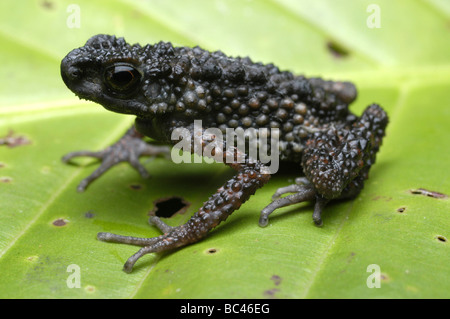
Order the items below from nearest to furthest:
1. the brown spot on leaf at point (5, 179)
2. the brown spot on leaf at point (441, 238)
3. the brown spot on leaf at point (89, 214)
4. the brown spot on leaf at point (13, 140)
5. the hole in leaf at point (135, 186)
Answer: the brown spot on leaf at point (441, 238), the brown spot on leaf at point (89, 214), the brown spot on leaf at point (5, 179), the hole in leaf at point (135, 186), the brown spot on leaf at point (13, 140)

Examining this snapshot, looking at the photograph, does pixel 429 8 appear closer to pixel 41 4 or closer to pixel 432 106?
pixel 432 106

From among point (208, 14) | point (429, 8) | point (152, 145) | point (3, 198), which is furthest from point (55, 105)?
point (429, 8)

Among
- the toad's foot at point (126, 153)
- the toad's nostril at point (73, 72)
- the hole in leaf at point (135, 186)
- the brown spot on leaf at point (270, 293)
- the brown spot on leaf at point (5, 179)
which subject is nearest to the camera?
the brown spot on leaf at point (270, 293)

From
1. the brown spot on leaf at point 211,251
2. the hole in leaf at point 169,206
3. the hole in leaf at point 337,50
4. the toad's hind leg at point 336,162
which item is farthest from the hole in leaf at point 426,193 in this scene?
the hole in leaf at point 337,50

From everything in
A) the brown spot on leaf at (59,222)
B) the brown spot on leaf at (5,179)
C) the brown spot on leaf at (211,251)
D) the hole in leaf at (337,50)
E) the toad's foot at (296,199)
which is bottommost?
the brown spot on leaf at (59,222)

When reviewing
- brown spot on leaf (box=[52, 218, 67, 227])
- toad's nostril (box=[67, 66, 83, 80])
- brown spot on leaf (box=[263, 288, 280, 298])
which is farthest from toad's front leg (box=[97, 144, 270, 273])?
toad's nostril (box=[67, 66, 83, 80])

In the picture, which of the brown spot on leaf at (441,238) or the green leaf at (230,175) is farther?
the brown spot on leaf at (441,238)

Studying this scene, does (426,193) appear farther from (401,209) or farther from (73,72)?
(73,72)

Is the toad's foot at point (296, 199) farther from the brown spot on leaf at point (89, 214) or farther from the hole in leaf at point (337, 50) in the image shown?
the hole in leaf at point (337, 50)
